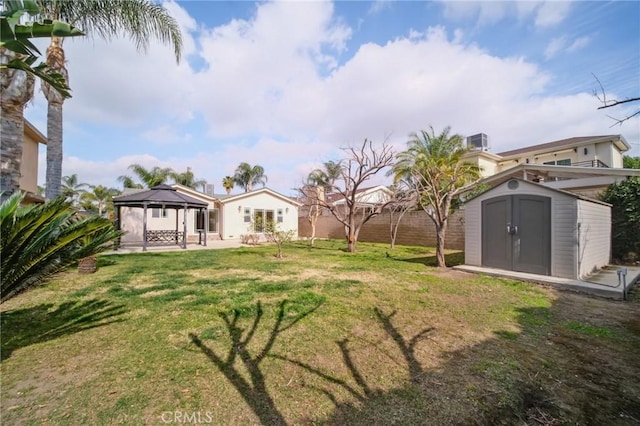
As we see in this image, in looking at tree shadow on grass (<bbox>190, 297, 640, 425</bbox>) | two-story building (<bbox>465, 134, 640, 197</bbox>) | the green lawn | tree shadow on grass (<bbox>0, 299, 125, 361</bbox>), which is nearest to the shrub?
two-story building (<bbox>465, 134, 640, 197</bbox>)

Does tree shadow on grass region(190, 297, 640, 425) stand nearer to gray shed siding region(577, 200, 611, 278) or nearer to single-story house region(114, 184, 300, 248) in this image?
gray shed siding region(577, 200, 611, 278)

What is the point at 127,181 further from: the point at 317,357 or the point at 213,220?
the point at 317,357

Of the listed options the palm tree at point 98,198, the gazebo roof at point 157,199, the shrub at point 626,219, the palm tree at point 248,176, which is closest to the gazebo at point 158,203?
the gazebo roof at point 157,199

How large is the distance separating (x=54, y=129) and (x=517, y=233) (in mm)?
14078

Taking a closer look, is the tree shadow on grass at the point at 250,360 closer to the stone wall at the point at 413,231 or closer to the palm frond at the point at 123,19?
the palm frond at the point at 123,19

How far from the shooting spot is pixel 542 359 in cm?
319

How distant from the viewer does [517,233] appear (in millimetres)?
7590

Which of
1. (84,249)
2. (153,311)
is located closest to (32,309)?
(153,311)

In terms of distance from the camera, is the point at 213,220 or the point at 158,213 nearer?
the point at 158,213

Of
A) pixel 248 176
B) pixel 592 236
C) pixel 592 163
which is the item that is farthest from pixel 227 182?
pixel 592 163

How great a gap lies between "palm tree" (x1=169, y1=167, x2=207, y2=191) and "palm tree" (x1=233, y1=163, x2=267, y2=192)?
15.2ft

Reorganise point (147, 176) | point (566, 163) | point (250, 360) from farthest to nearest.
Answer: point (147, 176), point (566, 163), point (250, 360)

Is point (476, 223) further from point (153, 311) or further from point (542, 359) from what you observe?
point (153, 311)

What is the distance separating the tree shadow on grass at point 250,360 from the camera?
2273mm
